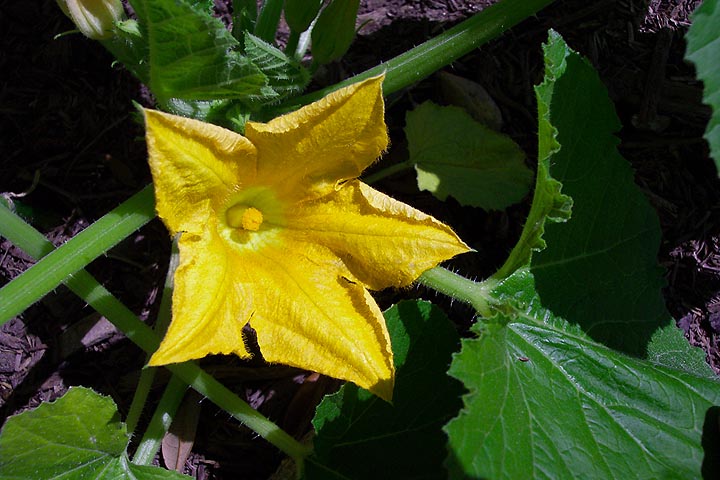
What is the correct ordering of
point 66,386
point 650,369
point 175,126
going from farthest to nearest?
point 66,386 → point 650,369 → point 175,126

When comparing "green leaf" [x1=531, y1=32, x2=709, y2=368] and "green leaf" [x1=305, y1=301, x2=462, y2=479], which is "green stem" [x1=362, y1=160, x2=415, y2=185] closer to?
"green leaf" [x1=531, y1=32, x2=709, y2=368]

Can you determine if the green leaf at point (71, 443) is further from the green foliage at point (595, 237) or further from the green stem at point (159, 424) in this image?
the green foliage at point (595, 237)

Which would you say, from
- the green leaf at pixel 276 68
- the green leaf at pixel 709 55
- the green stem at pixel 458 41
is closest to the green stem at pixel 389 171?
the green stem at pixel 458 41

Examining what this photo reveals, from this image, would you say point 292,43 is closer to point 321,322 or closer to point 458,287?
point 458,287

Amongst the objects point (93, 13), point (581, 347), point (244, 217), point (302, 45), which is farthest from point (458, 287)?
point (93, 13)

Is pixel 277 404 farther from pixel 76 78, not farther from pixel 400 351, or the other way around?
pixel 76 78

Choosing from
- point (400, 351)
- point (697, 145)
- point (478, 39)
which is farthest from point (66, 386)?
point (697, 145)

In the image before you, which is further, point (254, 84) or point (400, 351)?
point (400, 351)
